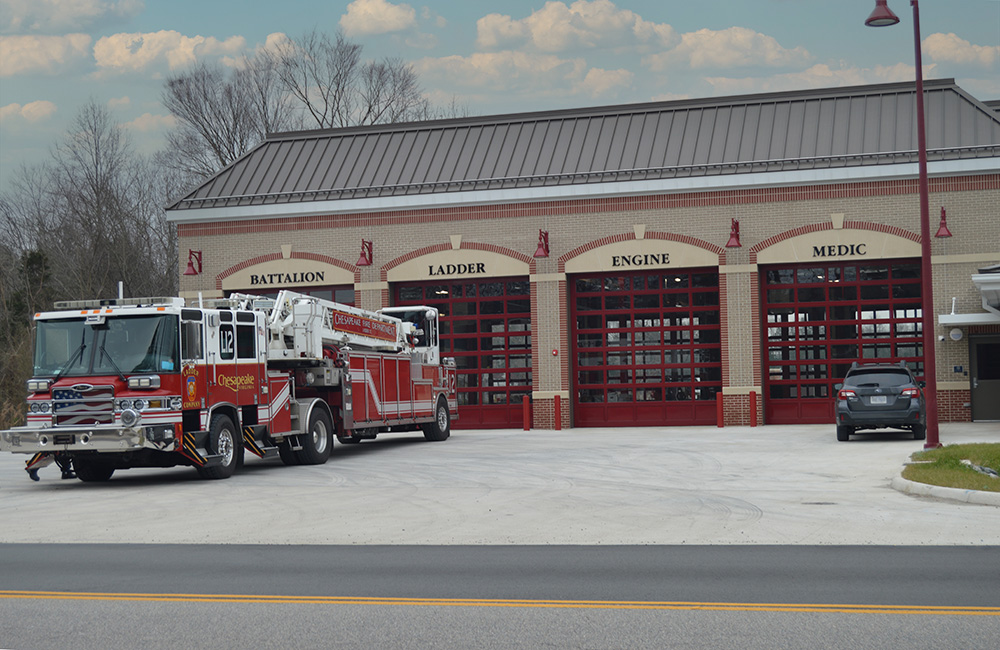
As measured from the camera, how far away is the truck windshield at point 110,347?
18.0m

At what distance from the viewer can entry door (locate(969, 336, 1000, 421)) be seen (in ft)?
96.3

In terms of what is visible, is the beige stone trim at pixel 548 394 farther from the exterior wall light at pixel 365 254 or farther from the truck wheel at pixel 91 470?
the truck wheel at pixel 91 470

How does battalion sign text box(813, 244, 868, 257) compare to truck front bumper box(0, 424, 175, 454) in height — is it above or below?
above

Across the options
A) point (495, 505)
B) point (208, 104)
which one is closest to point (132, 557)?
point (495, 505)

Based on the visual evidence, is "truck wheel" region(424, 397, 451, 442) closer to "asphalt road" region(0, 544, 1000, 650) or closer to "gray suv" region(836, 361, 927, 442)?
"gray suv" region(836, 361, 927, 442)

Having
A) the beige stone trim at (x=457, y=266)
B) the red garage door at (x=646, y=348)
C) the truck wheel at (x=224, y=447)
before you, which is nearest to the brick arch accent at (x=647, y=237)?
the red garage door at (x=646, y=348)

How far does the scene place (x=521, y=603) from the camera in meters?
8.30

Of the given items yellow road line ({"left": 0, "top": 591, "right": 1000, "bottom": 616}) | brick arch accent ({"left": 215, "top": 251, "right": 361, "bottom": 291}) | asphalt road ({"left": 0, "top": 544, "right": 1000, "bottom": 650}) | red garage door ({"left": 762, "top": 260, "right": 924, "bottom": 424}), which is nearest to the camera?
asphalt road ({"left": 0, "top": 544, "right": 1000, "bottom": 650})

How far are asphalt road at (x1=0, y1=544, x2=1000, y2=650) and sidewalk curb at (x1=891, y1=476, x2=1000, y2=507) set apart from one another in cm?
349

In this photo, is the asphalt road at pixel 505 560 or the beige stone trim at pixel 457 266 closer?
the asphalt road at pixel 505 560

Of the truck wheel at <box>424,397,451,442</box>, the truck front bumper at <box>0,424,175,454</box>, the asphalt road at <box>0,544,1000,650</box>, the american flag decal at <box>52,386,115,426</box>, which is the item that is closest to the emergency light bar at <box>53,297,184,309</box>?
the american flag decal at <box>52,386,115,426</box>

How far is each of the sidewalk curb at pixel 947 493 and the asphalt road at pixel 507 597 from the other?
349 cm

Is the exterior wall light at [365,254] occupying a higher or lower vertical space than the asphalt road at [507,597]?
higher

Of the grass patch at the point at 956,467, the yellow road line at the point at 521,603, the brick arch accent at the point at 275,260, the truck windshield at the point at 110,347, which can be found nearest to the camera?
the yellow road line at the point at 521,603
